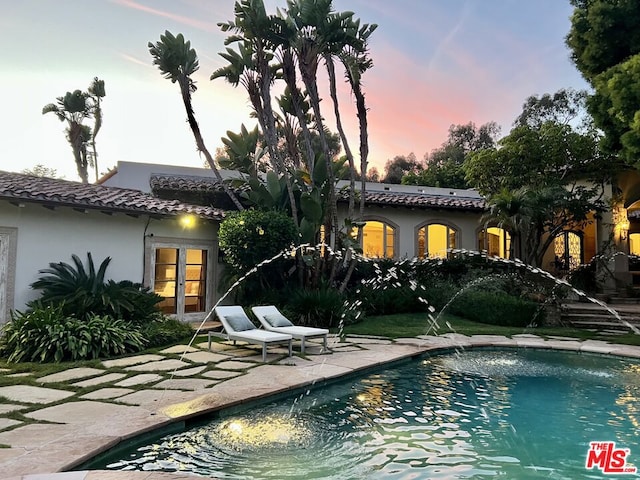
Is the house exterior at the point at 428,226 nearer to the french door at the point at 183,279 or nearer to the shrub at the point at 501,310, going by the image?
the french door at the point at 183,279

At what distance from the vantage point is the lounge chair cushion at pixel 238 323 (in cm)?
873

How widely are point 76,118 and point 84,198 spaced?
21280 millimetres

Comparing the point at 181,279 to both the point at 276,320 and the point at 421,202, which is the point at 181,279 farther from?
the point at 421,202

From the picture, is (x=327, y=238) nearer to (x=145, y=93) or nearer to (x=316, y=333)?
(x=316, y=333)

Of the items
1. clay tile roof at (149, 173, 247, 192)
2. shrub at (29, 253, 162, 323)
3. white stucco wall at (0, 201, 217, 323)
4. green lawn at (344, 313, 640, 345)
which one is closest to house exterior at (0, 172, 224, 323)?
white stucco wall at (0, 201, 217, 323)

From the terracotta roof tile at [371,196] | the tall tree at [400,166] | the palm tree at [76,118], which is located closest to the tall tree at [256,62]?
the terracotta roof tile at [371,196]

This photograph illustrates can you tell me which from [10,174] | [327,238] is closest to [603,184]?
[327,238]

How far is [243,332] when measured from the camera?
8445 millimetres

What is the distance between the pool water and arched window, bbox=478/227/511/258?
41.0ft

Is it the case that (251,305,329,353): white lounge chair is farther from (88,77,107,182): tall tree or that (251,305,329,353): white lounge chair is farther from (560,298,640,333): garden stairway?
(88,77,107,182): tall tree

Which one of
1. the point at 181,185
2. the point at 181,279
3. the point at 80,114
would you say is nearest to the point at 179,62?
the point at 181,185

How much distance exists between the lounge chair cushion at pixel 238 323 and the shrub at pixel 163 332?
153cm

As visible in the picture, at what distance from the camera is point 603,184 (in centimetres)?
1748

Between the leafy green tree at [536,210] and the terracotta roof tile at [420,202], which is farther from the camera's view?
the terracotta roof tile at [420,202]
